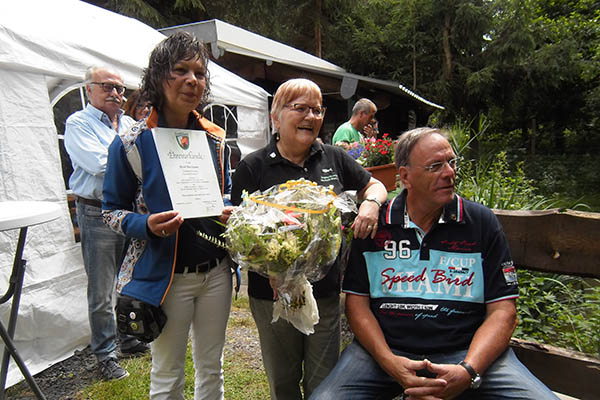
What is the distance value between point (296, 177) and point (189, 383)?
6.41 ft

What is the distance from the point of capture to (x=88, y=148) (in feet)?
8.98

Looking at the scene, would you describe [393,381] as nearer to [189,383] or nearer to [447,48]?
[189,383]

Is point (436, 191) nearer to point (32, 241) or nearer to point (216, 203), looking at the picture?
point (216, 203)

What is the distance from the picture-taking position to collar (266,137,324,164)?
1.79 m

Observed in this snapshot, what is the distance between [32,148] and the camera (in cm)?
301

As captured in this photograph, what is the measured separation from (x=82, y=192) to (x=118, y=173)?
1459mm

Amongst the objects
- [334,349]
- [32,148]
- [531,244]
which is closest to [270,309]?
[334,349]

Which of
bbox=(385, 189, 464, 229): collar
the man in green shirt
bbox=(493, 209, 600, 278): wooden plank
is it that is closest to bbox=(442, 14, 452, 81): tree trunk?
the man in green shirt

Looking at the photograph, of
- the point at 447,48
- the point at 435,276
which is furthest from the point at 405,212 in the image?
the point at 447,48

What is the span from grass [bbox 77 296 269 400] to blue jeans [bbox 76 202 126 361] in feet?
0.73

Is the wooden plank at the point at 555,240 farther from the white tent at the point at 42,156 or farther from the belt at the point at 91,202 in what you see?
the white tent at the point at 42,156

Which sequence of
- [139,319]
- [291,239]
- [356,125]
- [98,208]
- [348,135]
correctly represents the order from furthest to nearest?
[356,125], [348,135], [98,208], [139,319], [291,239]

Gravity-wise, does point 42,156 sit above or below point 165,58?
below

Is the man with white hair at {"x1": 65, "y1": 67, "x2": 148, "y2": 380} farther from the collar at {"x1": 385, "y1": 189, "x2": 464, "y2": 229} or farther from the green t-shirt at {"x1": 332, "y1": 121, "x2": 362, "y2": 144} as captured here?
the green t-shirt at {"x1": 332, "y1": 121, "x2": 362, "y2": 144}
